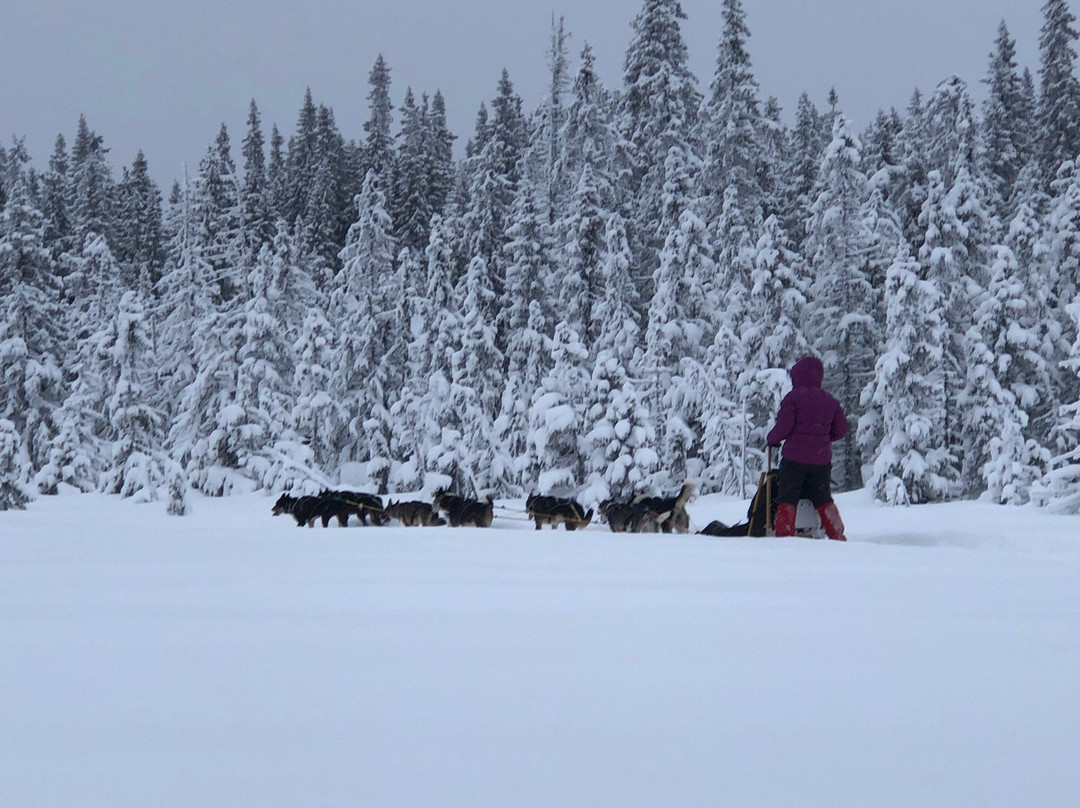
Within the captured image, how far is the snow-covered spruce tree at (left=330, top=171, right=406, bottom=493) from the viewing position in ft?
87.2

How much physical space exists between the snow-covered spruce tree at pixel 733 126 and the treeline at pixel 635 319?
8cm

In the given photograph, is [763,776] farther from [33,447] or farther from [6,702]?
[33,447]

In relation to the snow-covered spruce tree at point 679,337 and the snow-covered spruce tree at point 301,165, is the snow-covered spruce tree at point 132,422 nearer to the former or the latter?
the snow-covered spruce tree at point 679,337

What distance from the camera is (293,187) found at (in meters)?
47.4

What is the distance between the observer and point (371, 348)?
2708 centimetres

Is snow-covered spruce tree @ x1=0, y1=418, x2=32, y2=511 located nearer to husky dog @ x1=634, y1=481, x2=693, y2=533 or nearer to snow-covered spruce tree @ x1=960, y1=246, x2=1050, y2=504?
husky dog @ x1=634, y1=481, x2=693, y2=533

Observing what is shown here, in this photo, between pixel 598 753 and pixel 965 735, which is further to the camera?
pixel 965 735

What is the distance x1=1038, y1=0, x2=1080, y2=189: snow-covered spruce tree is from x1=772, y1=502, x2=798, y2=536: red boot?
28016 millimetres

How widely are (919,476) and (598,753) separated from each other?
20.9 m

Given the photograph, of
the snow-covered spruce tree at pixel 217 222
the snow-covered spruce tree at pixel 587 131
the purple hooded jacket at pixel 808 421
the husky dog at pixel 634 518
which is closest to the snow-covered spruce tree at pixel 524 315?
the snow-covered spruce tree at pixel 587 131

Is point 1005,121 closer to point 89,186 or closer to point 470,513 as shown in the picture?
point 470,513

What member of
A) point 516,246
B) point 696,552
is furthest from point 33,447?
point 696,552

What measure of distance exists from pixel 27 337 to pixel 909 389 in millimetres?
27976

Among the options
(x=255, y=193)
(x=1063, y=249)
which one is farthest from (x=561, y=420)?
(x=255, y=193)
